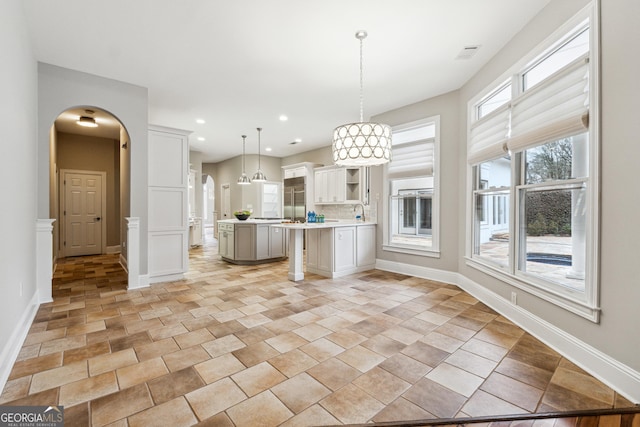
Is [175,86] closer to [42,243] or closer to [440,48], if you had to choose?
[42,243]

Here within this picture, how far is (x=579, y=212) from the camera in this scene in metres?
2.43

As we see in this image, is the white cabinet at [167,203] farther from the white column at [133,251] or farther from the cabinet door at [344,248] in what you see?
the cabinet door at [344,248]

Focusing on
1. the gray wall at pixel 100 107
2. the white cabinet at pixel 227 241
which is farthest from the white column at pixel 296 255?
the gray wall at pixel 100 107

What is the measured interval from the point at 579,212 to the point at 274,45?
3436 mm

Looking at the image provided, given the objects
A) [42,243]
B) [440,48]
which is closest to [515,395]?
[440,48]

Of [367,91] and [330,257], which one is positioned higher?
[367,91]

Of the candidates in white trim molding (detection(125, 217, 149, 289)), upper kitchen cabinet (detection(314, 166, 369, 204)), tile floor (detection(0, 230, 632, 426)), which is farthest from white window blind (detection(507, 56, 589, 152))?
white trim molding (detection(125, 217, 149, 289))

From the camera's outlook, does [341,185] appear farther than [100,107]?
Yes

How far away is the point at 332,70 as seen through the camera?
393 centimetres

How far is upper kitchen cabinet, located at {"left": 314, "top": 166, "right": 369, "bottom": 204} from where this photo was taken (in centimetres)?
658

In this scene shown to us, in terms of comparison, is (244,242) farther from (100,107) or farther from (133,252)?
(100,107)

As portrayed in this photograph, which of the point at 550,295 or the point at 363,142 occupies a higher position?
the point at 363,142

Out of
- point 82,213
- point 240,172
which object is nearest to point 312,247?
point 240,172

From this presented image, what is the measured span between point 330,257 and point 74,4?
4320mm
